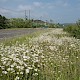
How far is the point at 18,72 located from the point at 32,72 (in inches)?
18.4

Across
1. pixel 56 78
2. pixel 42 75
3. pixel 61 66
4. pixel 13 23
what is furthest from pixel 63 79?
pixel 13 23

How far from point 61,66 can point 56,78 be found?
767mm

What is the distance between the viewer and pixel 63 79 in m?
4.72

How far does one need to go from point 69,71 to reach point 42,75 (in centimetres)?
71

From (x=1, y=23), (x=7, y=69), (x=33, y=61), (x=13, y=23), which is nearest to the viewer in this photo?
(x=7, y=69)

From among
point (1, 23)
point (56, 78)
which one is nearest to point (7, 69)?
point (56, 78)

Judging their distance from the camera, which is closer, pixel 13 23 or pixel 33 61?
pixel 33 61

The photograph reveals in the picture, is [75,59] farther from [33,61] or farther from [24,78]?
[24,78]

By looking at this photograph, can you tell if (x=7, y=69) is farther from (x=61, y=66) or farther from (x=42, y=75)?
(x=61, y=66)

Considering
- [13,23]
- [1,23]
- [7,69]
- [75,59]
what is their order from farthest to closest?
1. [13,23]
2. [1,23]
3. [75,59]
4. [7,69]

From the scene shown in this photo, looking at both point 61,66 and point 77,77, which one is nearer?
point 77,77

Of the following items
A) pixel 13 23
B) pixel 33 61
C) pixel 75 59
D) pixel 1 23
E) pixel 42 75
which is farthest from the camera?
pixel 13 23

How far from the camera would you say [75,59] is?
6648 millimetres

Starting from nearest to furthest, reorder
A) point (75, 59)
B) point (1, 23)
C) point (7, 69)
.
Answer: point (7, 69) → point (75, 59) → point (1, 23)
